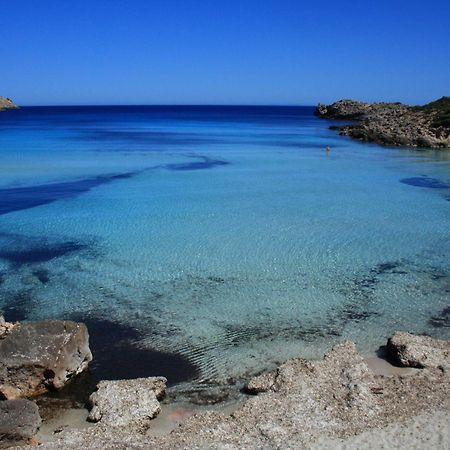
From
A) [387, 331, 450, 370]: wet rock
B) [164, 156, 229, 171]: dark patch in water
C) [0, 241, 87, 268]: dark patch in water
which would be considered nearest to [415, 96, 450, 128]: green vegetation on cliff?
[164, 156, 229, 171]: dark patch in water

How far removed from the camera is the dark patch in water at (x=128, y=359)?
10.1 metres

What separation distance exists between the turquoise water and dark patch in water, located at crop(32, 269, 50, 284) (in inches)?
1.8

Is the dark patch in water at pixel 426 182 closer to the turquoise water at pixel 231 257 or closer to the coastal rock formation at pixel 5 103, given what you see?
the turquoise water at pixel 231 257

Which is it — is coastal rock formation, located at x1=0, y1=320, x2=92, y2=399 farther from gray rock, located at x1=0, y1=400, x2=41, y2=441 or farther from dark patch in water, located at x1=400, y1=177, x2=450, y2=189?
dark patch in water, located at x1=400, y1=177, x2=450, y2=189

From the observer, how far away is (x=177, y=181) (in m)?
30.0

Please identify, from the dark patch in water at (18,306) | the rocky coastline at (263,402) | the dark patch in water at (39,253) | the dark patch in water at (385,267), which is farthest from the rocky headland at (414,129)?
the dark patch in water at (18,306)

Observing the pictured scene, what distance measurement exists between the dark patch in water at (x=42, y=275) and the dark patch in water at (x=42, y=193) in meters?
8.31

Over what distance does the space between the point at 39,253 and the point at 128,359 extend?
7717mm

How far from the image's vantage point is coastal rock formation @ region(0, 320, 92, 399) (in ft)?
30.4

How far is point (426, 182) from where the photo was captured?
30.2 m

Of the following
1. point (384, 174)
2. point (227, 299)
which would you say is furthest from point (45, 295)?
point (384, 174)

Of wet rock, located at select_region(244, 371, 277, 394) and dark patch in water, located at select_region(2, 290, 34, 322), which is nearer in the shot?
wet rock, located at select_region(244, 371, 277, 394)

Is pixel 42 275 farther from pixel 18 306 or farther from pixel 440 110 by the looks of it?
pixel 440 110

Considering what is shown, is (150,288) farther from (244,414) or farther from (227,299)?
(244,414)
